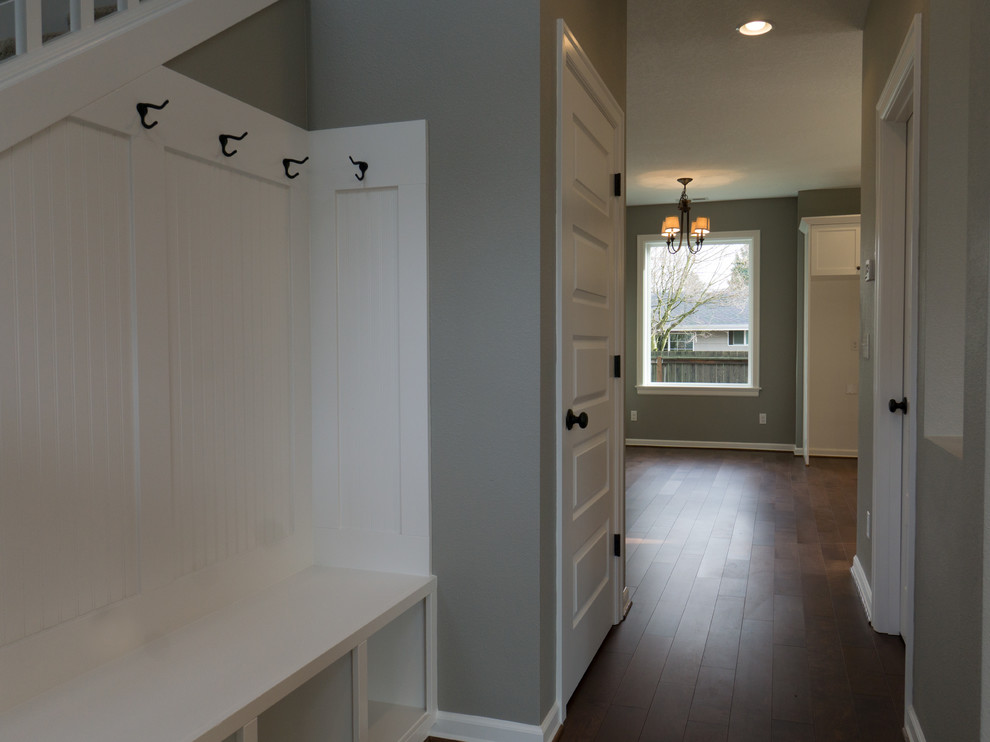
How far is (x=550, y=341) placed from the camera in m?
2.22

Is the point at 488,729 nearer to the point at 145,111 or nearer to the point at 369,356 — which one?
the point at 369,356

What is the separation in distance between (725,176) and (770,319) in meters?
1.85

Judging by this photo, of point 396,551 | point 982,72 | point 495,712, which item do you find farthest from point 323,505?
point 982,72

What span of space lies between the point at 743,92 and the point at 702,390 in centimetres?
422

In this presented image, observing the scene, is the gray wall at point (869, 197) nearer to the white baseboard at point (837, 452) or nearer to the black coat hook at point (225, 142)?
the black coat hook at point (225, 142)

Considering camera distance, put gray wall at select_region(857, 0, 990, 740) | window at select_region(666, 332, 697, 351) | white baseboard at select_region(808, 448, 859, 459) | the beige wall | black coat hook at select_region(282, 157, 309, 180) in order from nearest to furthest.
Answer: gray wall at select_region(857, 0, 990, 740) → black coat hook at select_region(282, 157, 309, 180) → the beige wall → white baseboard at select_region(808, 448, 859, 459) → window at select_region(666, 332, 697, 351)

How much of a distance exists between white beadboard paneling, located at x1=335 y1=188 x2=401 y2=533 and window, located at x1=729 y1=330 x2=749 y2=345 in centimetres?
677

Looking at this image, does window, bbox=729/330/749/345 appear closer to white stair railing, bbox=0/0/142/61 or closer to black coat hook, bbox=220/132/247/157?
black coat hook, bbox=220/132/247/157

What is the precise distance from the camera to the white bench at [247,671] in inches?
54.6

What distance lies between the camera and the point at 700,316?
8.54 metres

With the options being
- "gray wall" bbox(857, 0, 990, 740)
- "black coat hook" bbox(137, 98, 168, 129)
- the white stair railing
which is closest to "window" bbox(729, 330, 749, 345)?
"gray wall" bbox(857, 0, 990, 740)

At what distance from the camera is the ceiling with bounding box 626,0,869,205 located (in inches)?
143

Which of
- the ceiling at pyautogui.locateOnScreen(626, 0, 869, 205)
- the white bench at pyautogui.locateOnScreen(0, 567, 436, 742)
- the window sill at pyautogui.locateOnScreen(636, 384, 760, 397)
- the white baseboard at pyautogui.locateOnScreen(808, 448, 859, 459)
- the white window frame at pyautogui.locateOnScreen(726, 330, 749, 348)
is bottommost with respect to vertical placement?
the white baseboard at pyautogui.locateOnScreen(808, 448, 859, 459)

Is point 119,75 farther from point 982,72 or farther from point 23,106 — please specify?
point 982,72
